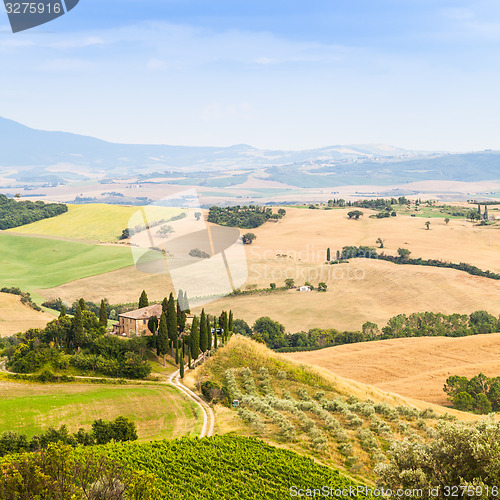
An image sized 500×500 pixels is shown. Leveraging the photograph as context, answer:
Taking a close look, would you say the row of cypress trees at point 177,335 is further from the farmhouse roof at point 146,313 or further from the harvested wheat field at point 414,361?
the harvested wheat field at point 414,361

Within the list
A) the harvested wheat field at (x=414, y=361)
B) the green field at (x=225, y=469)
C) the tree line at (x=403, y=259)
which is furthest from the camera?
the tree line at (x=403, y=259)

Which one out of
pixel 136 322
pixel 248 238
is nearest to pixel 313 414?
pixel 136 322

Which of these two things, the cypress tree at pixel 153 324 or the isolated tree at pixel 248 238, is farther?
the isolated tree at pixel 248 238

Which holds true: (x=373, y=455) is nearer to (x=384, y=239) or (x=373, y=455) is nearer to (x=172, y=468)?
(x=172, y=468)

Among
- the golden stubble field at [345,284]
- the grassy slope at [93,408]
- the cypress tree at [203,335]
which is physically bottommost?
the golden stubble field at [345,284]

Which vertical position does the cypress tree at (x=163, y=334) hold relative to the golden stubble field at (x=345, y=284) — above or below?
above

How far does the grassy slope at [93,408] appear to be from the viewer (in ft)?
127

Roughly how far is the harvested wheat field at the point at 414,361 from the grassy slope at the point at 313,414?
37.4 ft

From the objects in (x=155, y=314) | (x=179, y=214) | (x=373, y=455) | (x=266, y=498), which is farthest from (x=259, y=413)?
(x=179, y=214)

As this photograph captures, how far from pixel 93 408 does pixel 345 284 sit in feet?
312

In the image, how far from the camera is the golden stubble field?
112 metres

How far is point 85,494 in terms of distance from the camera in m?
22.2

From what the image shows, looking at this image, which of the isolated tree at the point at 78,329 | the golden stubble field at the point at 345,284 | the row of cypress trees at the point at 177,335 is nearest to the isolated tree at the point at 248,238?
the golden stubble field at the point at 345,284

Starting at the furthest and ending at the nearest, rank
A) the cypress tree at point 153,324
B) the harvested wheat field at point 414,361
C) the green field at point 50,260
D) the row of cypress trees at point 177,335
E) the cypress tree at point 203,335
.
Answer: the green field at point 50,260 < the harvested wheat field at point 414,361 < the cypress tree at point 153,324 < the cypress tree at point 203,335 < the row of cypress trees at point 177,335
